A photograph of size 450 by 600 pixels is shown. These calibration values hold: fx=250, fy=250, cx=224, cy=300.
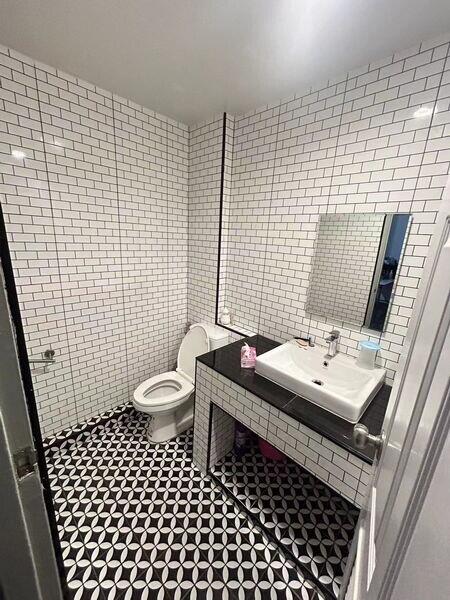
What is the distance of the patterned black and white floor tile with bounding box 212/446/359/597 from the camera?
4.25 ft

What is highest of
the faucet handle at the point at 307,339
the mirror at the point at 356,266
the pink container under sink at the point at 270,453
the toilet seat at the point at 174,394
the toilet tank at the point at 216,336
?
the mirror at the point at 356,266

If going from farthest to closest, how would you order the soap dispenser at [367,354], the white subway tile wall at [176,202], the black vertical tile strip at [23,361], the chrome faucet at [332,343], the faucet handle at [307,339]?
the faucet handle at [307,339] → the chrome faucet at [332,343] → the soap dispenser at [367,354] → the white subway tile wall at [176,202] → the black vertical tile strip at [23,361]

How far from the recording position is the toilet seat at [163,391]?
1.79 meters

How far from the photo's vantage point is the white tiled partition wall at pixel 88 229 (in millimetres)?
1464

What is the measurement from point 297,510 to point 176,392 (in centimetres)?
110

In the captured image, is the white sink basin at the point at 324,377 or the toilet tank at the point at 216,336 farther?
the toilet tank at the point at 216,336

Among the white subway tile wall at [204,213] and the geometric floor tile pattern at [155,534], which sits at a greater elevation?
the white subway tile wall at [204,213]

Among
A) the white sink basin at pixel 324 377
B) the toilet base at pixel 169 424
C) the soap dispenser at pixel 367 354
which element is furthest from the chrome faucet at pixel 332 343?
the toilet base at pixel 169 424

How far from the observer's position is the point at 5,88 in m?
Result: 1.34

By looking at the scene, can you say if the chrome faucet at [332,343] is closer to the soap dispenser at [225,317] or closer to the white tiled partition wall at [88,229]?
the soap dispenser at [225,317]

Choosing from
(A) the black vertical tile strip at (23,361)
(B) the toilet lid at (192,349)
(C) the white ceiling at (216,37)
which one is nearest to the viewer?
(A) the black vertical tile strip at (23,361)

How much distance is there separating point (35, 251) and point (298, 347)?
1783 mm

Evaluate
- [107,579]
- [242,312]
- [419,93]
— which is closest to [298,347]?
[242,312]

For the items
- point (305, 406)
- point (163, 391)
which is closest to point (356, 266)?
point (305, 406)
